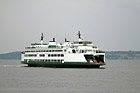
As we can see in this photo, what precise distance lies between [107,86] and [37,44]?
183 feet

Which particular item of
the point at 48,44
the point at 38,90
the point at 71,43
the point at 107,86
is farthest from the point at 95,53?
the point at 38,90

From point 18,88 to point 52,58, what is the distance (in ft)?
149

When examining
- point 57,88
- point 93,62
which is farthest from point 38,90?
point 93,62

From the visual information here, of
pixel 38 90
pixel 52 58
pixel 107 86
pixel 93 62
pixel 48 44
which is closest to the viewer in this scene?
pixel 38 90

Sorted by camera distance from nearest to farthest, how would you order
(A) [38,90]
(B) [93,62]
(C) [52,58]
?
(A) [38,90] < (B) [93,62] < (C) [52,58]

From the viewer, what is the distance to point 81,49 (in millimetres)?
92875

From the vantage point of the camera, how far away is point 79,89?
50.6 metres

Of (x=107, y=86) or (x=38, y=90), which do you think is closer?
(x=38, y=90)

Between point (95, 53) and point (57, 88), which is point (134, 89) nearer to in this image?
point (57, 88)

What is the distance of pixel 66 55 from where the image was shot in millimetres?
93062

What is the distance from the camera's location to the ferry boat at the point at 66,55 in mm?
89688

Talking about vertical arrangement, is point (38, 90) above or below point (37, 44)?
below

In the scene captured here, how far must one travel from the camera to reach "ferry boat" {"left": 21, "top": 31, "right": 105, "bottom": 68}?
89688mm

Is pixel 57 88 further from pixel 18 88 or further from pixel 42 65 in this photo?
pixel 42 65
